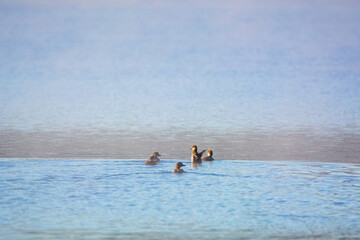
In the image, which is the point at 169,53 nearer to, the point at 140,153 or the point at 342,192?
the point at 140,153

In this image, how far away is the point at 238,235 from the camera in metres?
8.96

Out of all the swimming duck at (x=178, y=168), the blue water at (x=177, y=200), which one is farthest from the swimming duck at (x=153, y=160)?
the swimming duck at (x=178, y=168)

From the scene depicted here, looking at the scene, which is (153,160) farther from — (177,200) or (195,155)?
(177,200)

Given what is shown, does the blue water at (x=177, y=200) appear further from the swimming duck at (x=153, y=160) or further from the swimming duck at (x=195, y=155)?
the swimming duck at (x=195, y=155)

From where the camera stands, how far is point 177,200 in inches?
425

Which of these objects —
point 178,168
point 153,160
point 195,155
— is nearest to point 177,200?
point 178,168

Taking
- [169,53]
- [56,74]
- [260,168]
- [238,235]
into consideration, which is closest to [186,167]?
[260,168]

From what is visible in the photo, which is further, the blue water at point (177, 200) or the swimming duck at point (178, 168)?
the swimming duck at point (178, 168)

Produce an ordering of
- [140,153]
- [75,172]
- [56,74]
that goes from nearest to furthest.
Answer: [75,172] → [140,153] → [56,74]

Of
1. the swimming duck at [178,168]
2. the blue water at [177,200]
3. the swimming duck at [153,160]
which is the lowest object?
the blue water at [177,200]

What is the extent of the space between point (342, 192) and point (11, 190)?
578 cm

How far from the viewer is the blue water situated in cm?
916

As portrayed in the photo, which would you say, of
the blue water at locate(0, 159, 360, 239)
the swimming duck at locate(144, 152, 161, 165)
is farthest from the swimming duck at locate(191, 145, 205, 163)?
the swimming duck at locate(144, 152, 161, 165)

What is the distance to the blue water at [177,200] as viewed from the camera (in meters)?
9.16
